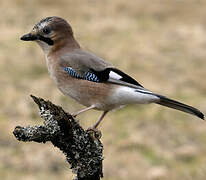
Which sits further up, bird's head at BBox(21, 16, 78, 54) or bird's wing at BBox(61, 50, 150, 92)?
bird's head at BBox(21, 16, 78, 54)

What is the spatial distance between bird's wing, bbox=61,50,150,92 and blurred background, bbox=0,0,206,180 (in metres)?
6.51

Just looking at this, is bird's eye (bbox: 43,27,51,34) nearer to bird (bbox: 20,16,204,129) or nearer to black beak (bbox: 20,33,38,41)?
bird (bbox: 20,16,204,129)

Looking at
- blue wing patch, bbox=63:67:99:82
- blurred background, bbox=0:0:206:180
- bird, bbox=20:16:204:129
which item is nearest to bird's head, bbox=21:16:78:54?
bird, bbox=20:16:204:129

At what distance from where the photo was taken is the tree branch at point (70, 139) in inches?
215

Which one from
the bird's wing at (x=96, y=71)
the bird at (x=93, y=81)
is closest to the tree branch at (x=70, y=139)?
the bird at (x=93, y=81)

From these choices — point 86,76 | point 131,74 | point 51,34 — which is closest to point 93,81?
point 86,76

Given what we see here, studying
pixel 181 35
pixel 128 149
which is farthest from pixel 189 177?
pixel 181 35

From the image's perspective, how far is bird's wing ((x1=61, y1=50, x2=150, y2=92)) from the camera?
Answer: 23.4 feet

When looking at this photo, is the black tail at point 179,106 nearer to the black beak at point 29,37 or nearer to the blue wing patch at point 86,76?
the blue wing patch at point 86,76

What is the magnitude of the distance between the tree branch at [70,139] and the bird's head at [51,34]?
1845mm

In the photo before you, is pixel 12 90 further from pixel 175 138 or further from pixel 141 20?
pixel 141 20

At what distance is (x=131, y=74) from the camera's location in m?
19.6

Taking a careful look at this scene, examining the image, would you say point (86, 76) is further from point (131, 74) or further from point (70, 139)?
point (131, 74)

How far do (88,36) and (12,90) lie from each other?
729 cm
